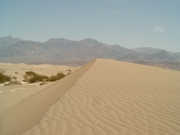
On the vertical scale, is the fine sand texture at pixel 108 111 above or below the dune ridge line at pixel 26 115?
above

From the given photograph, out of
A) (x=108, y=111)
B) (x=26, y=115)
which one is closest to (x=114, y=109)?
(x=108, y=111)

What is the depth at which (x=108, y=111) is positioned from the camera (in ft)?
17.6

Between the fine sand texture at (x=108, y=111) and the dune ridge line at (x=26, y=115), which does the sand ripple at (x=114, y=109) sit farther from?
the dune ridge line at (x=26, y=115)

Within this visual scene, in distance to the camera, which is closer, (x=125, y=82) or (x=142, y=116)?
(x=142, y=116)

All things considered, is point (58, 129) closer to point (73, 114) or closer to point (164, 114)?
point (73, 114)

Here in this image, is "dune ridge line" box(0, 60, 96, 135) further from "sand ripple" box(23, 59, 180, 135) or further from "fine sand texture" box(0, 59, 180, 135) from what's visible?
"sand ripple" box(23, 59, 180, 135)

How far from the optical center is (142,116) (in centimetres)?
504

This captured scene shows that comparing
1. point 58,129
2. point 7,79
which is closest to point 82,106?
point 58,129

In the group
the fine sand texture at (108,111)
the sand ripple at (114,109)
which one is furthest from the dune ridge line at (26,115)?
the sand ripple at (114,109)

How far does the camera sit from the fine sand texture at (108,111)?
4.45 m

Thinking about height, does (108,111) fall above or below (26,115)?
above

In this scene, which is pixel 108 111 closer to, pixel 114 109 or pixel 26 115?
pixel 114 109

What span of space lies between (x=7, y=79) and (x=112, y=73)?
16.3 meters

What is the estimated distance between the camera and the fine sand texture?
4.45 m
